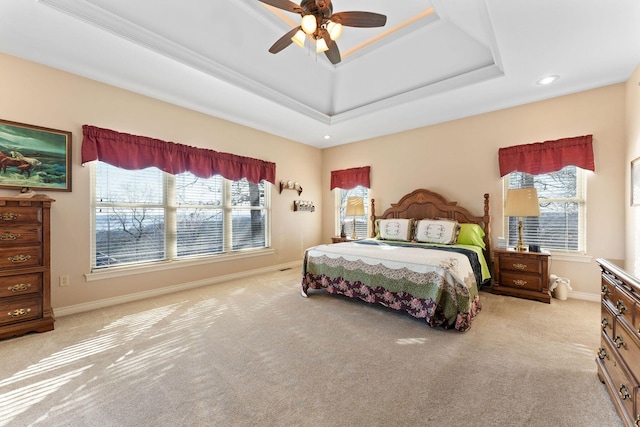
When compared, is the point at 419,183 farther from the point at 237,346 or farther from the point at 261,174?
the point at 237,346

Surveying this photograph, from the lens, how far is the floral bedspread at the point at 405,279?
2.47 metres

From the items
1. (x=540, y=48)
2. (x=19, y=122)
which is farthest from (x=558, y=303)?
(x=19, y=122)

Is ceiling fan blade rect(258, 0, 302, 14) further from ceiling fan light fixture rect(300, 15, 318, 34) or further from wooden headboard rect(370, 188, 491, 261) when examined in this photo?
wooden headboard rect(370, 188, 491, 261)

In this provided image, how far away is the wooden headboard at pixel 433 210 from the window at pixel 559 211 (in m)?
0.40

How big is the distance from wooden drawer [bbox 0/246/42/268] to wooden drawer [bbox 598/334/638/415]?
440 cm

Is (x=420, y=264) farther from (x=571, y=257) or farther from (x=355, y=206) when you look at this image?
(x=355, y=206)

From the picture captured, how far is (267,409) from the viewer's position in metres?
1.51

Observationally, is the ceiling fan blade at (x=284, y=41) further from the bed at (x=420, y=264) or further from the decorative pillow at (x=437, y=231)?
the decorative pillow at (x=437, y=231)

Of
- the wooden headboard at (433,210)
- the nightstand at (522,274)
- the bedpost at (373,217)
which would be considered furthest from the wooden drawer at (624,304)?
the bedpost at (373,217)

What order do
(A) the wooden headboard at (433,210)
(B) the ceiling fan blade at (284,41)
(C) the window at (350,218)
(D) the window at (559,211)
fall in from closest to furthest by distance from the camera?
(B) the ceiling fan blade at (284,41) < (D) the window at (559,211) < (A) the wooden headboard at (433,210) < (C) the window at (350,218)

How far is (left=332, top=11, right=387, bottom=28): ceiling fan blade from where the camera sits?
2068mm

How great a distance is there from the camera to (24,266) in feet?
7.92

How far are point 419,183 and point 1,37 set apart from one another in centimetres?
534

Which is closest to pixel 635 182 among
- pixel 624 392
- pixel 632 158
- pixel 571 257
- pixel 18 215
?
pixel 632 158
